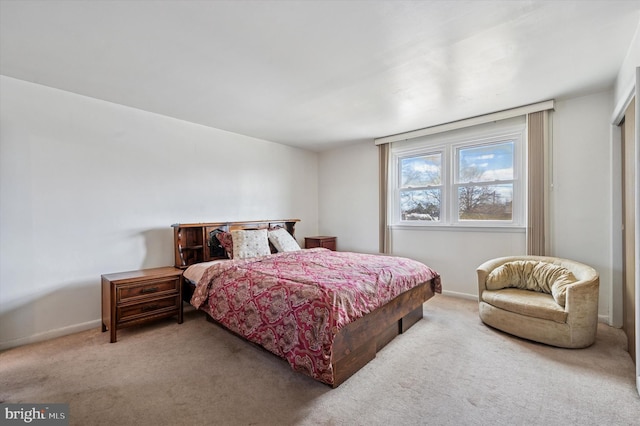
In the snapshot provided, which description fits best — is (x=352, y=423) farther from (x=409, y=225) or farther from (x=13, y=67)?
(x=13, y=67)

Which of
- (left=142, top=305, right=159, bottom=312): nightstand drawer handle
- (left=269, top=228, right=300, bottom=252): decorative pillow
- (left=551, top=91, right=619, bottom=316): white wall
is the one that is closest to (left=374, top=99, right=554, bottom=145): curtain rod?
(left=551, top=91, right=619, bottom=316): white wall

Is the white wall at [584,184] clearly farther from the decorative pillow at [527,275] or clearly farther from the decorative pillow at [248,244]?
the decorative pillow at [248,244]

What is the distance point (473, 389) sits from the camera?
6.31 feet

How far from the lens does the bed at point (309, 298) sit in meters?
1.92

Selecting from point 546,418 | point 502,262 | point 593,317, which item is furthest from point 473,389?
point 502,262

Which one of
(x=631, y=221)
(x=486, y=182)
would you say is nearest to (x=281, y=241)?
(x=486, y=182)

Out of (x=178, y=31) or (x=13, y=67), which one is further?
(x=13, y=67)

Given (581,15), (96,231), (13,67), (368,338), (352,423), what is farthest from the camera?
(96,231)

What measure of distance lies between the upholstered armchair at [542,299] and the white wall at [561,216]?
1.64 feet

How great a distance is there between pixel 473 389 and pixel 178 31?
322cm

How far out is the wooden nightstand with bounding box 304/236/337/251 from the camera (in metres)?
5.09

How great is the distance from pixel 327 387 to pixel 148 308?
2103 mm

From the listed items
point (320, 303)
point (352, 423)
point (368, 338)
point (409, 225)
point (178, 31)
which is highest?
point (178, 31)

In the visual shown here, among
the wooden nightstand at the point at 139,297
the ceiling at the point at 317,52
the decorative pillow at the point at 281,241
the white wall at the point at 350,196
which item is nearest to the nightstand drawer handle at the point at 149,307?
the wooden nightstand at the point at 139,297
